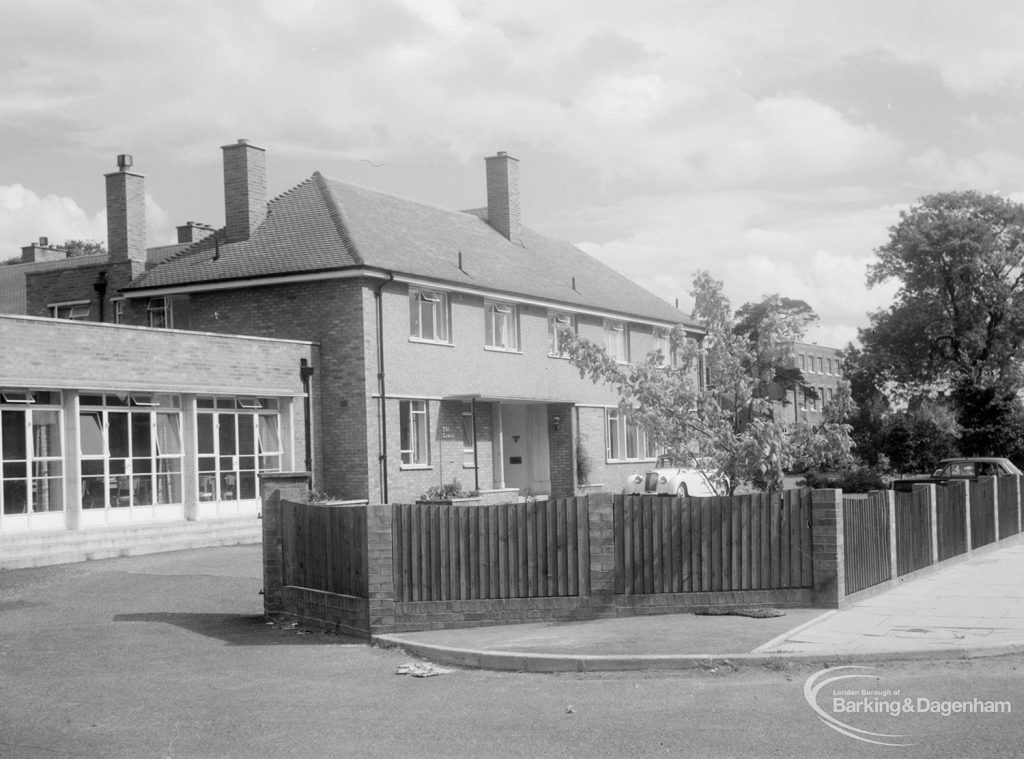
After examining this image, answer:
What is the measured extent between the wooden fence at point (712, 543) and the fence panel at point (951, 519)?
17.5 ft

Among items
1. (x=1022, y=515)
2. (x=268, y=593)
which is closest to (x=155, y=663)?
(x=268, y=593)

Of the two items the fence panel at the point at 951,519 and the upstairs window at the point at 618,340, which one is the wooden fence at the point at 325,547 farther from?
the upstairs window at the point at 618,340

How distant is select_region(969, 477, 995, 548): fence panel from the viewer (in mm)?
20203

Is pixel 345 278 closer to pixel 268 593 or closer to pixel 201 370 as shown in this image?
pixel 201 370

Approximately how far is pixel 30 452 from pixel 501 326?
1479 centimetres

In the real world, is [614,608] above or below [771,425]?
below

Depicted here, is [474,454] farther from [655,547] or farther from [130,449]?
[655,547]

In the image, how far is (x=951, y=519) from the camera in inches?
727

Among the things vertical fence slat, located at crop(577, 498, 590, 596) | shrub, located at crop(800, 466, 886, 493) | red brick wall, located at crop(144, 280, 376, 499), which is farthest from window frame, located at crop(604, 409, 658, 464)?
vertical fence slat, located at crop(577, 498, 590, 596)

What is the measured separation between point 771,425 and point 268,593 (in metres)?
6.73

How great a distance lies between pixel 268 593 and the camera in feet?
45.9

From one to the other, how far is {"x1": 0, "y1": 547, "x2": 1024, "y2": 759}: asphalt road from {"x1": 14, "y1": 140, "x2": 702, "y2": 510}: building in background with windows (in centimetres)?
1235

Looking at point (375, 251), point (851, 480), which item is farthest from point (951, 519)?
point (851, 480)

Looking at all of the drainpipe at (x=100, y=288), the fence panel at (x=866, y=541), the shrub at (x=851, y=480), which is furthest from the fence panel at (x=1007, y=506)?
the drainpipe at (x=100, y=288)
